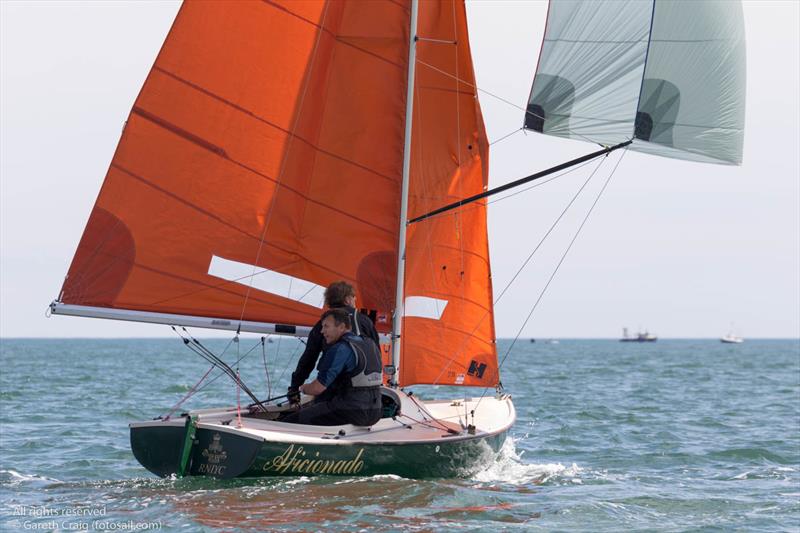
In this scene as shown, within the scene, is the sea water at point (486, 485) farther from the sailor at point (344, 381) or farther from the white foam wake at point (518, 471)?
the sailor at point (344, 381)

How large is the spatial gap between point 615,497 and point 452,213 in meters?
3.92

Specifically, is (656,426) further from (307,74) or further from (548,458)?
(307,74)

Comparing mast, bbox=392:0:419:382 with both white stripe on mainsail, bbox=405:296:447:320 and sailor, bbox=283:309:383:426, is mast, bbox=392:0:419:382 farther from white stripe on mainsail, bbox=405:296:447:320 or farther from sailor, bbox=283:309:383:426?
sailor, bbox=283:309:383:426

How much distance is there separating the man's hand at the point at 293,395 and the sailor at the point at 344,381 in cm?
28

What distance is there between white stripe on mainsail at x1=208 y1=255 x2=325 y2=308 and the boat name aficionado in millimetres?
2236

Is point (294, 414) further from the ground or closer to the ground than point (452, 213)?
closer to the ground

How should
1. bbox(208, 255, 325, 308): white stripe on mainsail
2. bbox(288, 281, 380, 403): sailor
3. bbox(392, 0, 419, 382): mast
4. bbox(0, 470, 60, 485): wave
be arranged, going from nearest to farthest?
bbox(288, 281, 380, 403): sailor → bbox(0, 470, 60, 485): wave → bbox(208, 255, 325, 308): white stripe on mainsail → bbox(392, 0, 419, 382): mast

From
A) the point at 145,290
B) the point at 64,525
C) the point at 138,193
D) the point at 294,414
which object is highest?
the point at 138,193

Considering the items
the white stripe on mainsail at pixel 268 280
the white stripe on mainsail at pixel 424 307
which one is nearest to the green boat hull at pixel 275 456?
the white stripe on mainsail at pixel 268 280

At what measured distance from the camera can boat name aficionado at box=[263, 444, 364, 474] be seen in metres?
9.59

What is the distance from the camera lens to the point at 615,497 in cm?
1084

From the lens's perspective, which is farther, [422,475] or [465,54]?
[465,54]

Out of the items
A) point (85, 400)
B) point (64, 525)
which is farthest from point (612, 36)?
point (85, 400)

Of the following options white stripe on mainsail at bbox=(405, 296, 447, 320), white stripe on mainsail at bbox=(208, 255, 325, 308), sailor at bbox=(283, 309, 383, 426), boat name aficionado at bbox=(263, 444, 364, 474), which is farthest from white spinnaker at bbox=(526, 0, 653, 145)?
boat name aficionado at bbox=(263, 444, 364, 474)
